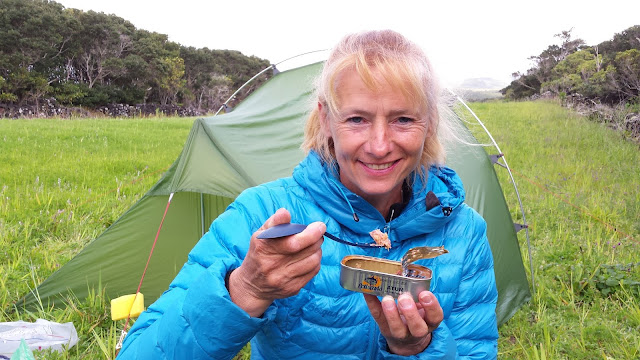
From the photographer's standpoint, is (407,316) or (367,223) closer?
(407,316)

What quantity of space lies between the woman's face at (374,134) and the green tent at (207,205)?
155 cm

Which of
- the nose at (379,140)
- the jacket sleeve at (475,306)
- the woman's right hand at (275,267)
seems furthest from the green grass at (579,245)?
the woman's right hand at (275,267)

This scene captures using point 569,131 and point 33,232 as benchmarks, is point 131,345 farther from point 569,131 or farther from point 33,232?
point 569,131

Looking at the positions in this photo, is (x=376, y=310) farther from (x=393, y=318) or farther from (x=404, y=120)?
(x=404, y=120)

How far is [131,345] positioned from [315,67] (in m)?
3.02

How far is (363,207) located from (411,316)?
1.50 feet

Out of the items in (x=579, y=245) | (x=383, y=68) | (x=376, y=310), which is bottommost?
(x=579, y=245)

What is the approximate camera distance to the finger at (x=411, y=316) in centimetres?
113

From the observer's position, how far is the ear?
5.24ft

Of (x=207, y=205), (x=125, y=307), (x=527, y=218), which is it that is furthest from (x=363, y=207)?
(x=527, y=218)

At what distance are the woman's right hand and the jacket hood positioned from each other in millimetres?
469

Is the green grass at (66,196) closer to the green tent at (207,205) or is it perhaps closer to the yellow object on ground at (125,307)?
the yellow object on ground at (125,307)

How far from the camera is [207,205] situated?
137 inches

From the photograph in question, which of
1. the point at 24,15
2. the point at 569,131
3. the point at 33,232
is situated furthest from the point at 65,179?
the point at 24,15
